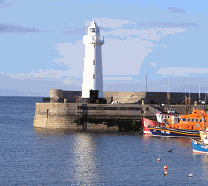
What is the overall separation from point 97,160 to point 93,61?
25.4 meters

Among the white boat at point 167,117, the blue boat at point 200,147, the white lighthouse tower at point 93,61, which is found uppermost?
the white lighthouse tower at point 93,61

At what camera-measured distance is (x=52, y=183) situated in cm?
2706

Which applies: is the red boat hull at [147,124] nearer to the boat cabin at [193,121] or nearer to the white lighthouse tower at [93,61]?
the boat cabin at [193,121]

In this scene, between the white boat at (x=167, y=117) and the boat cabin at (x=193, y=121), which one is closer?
the boat cabin at (x=193, y=121)

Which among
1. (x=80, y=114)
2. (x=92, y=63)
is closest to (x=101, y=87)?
(x=92, y=63)

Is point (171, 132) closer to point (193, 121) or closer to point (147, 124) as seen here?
point (193, 121)

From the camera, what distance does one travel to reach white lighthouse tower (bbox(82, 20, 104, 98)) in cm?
5749

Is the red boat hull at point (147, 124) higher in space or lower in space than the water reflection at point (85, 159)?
higher

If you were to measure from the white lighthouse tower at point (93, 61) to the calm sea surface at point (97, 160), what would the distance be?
1107cm

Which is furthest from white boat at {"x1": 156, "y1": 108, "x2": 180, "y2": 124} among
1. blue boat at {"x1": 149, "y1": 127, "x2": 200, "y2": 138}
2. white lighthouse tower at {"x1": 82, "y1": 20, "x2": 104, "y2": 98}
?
white lighthouse tower at {"x1": 82, "y1": 20, "x2": 104, "y2": 98}

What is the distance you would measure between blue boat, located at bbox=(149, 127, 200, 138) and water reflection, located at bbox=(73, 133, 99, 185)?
832cm

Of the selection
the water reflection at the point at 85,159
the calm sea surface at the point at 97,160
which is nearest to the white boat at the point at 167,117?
the calm sea surface at the point at 97,160

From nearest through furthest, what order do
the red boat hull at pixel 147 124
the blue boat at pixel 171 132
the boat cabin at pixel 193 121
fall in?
the boat cabin at pixel 193 121, the blue boat at pixel 171 132, the red boat hull at pixel 147 124

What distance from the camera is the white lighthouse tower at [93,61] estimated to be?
2263 inches
